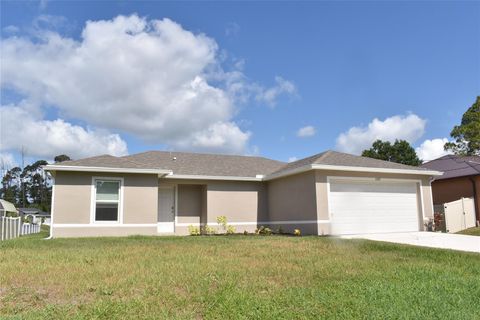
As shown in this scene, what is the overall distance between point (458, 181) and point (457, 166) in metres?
1.62

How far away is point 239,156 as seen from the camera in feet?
78.9

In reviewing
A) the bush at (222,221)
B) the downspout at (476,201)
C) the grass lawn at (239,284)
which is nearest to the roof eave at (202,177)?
the bush at (222,221)

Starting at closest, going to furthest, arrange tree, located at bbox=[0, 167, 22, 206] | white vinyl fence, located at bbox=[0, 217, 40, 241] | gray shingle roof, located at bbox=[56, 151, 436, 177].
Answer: gray shingle roof, located at bbox=[56, 151, 436, 177] → white vinyl fence, located at bbox=[0, 217, 40, 241] → tree, located at bbox=[0, 167, 22, 206]

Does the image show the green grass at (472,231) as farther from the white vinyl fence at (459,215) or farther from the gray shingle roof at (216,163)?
the gray shingle roof at (216,163)

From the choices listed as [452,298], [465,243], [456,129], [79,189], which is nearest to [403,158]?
[456,129]

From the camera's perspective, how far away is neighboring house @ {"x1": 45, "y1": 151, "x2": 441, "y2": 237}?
50.5ft

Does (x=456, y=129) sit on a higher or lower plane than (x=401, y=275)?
higher

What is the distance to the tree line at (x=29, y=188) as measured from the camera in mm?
65938

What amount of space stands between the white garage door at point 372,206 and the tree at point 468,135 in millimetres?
5643

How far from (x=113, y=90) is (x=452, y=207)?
1693 cm

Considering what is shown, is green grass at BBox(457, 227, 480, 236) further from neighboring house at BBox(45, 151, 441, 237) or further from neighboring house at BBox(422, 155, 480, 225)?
neighboring house at BBox(422, 155, 480, 225)

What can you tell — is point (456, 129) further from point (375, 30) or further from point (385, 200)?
point (375, 30)

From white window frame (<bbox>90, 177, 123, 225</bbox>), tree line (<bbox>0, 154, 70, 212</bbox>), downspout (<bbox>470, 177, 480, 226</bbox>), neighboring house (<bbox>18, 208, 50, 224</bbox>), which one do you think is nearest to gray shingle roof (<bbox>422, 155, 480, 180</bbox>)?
downspout (<bbox>470, 177, 480, 226</bbox>)

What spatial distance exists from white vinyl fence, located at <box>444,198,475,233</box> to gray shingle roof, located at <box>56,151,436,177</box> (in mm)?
2352
